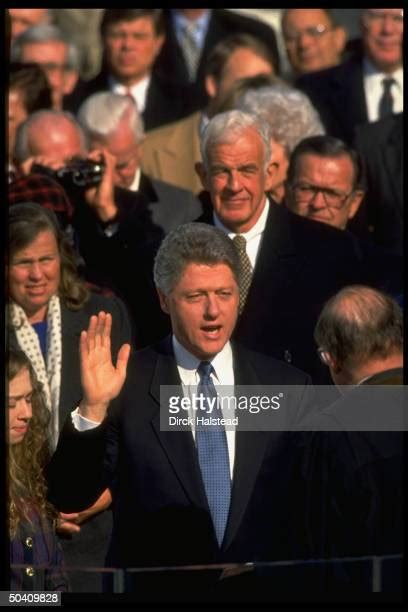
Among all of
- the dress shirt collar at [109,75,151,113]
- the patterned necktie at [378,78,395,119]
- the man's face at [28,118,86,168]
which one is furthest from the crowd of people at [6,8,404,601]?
the dress shirt collar at [109,75,151,113]

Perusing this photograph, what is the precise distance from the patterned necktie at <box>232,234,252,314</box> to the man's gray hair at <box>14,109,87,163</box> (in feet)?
3.74

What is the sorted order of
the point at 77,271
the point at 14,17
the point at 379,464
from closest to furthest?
the point at 379,464, the point at 77,271, the point at 14,17

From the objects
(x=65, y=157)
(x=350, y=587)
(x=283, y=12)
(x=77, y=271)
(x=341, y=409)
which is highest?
(x=283, y=12)

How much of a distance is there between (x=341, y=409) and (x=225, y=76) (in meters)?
2.33

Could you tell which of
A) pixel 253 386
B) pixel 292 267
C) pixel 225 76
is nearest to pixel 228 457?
pixel 253 386

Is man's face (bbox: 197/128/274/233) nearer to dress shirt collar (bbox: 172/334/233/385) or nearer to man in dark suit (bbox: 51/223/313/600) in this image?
man in dark suit (bbox: 51/223/313/600)

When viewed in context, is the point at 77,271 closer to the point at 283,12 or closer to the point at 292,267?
the point at 292,267

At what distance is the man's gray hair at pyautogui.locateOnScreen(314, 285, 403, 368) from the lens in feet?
24.4

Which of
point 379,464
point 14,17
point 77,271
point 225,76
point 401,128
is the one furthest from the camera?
point 14,17

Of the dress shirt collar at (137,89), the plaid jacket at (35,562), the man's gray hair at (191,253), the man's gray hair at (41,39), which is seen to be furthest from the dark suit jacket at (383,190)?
the man's gray hair at (41,39)

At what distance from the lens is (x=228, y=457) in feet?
25.0

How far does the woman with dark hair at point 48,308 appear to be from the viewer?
7734 mm

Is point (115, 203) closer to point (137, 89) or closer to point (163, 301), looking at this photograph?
point (163, 301)

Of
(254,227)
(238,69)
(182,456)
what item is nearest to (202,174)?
(254,227)
